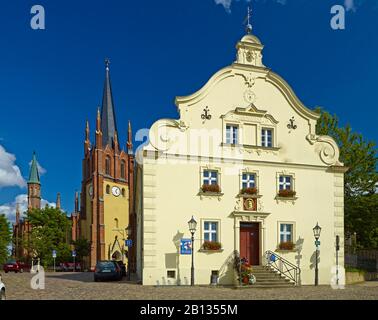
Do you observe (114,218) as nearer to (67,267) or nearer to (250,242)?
(67,267)

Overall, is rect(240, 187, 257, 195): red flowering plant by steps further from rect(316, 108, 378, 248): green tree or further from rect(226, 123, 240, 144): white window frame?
rect(316, 108, 378, 248): green tree

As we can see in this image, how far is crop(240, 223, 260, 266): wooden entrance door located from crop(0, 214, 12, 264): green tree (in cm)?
4319

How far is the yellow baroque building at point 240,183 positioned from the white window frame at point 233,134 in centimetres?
5

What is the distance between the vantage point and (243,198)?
25125mm

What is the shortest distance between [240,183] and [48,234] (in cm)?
4855

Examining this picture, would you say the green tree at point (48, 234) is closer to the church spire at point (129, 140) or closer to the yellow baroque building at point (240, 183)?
the church spire at point (129, 140)

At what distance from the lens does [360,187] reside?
121 ft

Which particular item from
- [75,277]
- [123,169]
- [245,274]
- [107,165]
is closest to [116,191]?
[107,165]

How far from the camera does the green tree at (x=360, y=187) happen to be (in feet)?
116

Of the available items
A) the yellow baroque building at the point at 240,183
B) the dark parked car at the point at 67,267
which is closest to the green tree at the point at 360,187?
the yellow baroque building at the point at 240,183

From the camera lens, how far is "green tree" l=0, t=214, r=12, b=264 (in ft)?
196

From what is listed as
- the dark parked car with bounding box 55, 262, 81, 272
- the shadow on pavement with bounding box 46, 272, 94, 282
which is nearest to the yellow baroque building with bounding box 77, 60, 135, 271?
the dark parked car with bounding box 55, 262, 81, 272
